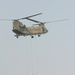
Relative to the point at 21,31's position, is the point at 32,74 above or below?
below

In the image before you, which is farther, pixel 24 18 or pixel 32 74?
pixel 32 74

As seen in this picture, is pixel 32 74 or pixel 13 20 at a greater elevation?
pixel 13 20

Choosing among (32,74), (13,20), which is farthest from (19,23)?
(32,74)

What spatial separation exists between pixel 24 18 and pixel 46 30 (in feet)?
13.0

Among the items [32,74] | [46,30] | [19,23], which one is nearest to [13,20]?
[19,23]

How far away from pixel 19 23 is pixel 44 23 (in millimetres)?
4919

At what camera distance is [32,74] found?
249ft

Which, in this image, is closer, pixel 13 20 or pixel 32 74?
pixel 13 20

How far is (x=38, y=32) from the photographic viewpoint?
2726 inches

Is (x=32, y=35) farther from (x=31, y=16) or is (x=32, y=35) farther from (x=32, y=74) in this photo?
(x=32, y=74)

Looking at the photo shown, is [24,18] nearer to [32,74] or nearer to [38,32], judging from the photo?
[38,32]

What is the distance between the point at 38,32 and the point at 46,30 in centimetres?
150

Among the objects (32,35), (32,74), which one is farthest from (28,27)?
(32,74)

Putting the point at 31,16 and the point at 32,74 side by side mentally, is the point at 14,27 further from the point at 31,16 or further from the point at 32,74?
the point at 32,74
